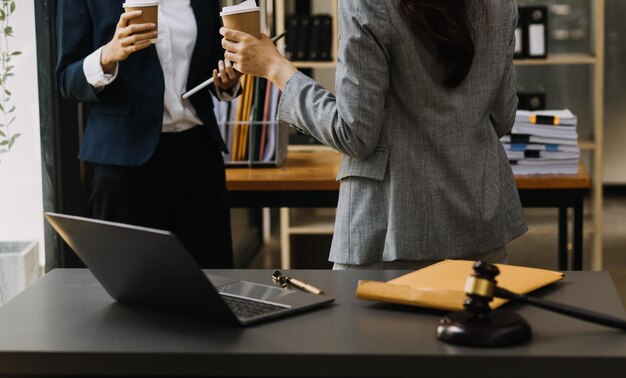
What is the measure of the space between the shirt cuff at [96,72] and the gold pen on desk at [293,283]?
1.04 metres

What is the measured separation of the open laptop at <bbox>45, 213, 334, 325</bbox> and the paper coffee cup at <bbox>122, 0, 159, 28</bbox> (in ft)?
3.26

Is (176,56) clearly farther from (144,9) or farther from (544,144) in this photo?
(544,144)

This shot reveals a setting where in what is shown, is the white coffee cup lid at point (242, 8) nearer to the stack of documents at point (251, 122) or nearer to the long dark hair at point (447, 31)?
the long dark hair at point (447, 31)

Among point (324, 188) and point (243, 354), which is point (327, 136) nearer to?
point (243, 354)

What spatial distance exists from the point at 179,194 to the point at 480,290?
145 centimetres

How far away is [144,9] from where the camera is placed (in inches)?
89.6

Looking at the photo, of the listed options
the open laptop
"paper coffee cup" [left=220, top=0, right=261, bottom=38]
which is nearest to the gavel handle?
the open laptop

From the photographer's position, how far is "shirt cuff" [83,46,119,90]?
2.39 metres

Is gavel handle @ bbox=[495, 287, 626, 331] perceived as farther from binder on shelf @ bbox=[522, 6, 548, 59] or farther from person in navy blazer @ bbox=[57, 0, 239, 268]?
binder on shelf @ bbox=[522, 6, 548, 59]

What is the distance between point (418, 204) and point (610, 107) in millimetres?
5817

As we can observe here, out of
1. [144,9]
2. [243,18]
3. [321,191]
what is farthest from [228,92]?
[321,191]

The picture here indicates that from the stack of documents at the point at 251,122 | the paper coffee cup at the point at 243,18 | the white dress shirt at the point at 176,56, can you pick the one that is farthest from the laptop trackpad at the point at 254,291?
the stack of documents at the point at 251,122

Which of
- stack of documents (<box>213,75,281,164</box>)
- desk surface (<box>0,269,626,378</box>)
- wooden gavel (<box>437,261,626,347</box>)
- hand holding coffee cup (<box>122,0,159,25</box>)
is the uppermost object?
hand holding coffee cup (<box>122,0,159,25</box>)

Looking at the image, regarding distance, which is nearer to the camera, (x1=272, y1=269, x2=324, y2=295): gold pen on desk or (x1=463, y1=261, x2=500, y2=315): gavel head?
(x1=463, y1=261, x2=500, y2=315): gavel head
